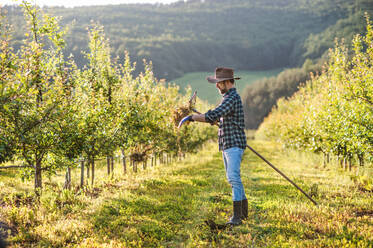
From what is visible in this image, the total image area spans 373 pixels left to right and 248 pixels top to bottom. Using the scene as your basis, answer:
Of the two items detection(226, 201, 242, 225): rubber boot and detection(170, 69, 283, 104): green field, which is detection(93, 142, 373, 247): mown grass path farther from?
detection(170, 69, 283, 104): green field

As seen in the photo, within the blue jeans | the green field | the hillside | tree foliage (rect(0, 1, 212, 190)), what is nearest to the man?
the blue jeans

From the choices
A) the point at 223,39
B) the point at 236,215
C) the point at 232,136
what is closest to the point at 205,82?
the point at 223,39

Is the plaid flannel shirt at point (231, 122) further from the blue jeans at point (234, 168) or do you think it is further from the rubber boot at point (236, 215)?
the rubber boot at point (236, 215)

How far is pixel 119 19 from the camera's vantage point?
158875mm

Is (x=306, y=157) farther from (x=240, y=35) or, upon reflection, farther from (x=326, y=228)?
(x=240, y=35)

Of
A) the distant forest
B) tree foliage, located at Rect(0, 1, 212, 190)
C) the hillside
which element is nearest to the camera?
tree foliage, located at Rect(0, 1, 212, 190)

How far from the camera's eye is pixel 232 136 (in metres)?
5.87

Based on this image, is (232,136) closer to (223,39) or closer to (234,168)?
(234,168)

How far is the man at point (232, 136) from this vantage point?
18.9 feet

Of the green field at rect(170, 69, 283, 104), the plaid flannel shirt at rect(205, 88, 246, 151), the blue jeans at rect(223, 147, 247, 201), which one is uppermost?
the green field at rect(170, 69, 283, 104)

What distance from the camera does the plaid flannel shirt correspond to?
5.81 meters

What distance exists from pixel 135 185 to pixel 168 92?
1198cm

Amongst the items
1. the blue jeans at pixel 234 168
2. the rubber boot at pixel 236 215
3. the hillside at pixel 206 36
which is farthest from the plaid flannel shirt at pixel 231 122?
the hillside at pixel 206 36

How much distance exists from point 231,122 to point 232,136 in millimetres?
315
